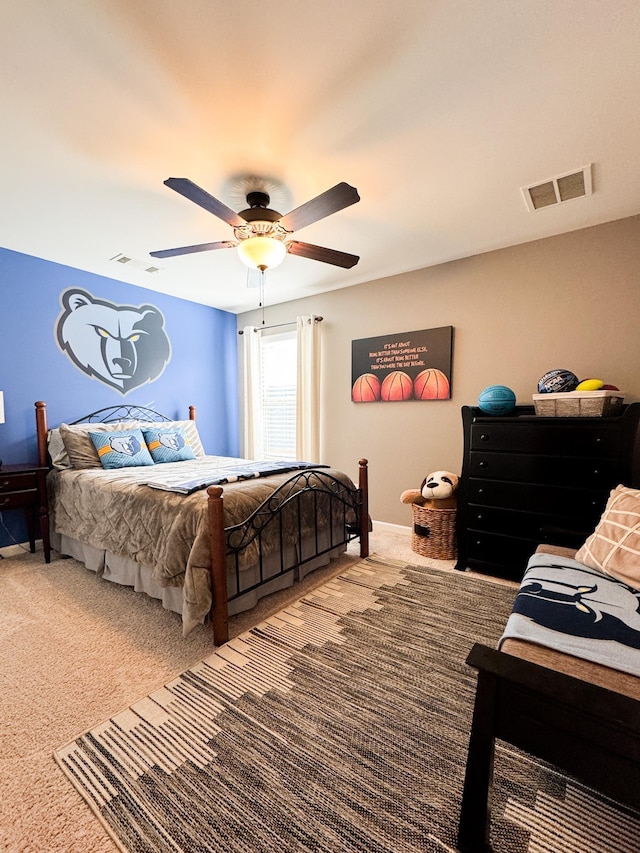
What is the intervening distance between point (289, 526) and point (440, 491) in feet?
4.37

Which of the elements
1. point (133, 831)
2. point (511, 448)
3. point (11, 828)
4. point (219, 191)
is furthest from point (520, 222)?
point (11, 828)

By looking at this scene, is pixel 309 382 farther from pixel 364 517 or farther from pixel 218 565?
pixel 218 565

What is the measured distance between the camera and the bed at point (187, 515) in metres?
1.96

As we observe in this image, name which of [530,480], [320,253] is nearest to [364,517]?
[530,480]

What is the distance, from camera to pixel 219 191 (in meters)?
2.25

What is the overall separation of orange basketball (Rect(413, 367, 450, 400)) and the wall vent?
267cm

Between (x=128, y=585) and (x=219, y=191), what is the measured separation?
2609mm

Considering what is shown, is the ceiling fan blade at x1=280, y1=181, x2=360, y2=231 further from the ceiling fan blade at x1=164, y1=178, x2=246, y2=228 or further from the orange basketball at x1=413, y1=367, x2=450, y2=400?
the orange basketball at x1=413, y1=367, x2=450, y2=400

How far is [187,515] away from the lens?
6.64 feet

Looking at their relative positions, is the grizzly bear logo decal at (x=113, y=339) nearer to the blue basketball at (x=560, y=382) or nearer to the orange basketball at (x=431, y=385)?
the orange basketball at (x=431, y=385)

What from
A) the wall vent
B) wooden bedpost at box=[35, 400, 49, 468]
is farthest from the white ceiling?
wooden bedpost at box=[35, 400, 49, 468]

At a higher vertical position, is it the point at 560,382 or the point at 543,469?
the point at 560,382

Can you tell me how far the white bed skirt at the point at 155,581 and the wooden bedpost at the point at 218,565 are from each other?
0.57 ft

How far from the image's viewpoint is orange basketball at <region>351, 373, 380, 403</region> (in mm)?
3840
